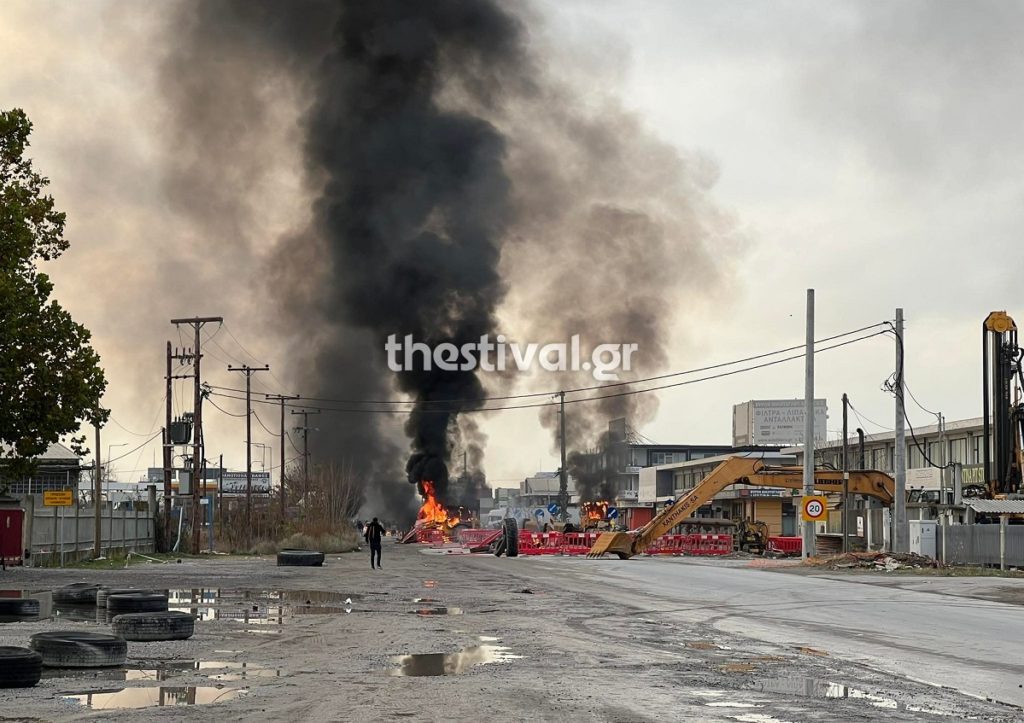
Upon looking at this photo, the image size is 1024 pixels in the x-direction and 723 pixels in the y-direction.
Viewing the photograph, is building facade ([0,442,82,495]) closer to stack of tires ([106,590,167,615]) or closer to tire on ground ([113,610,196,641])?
stack of tires ([106,590,167,615])

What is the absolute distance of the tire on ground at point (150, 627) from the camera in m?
15.2

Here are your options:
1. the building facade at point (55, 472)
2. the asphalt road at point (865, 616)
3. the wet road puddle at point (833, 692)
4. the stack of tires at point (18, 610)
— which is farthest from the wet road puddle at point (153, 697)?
the building facade at point (55, 472)

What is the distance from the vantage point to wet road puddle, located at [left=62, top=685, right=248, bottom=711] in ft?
33.1

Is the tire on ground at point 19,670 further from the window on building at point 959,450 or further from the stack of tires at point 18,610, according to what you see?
the window on building at point 959,450

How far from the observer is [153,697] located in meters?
10.5

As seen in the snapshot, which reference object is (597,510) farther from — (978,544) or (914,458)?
(978,544)

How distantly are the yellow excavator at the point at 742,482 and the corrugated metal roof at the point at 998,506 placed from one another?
5.74m

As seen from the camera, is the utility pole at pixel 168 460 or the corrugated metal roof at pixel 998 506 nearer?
the corrugated metal roof at pixel 998 506

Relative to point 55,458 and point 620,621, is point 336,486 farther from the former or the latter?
point 620,621

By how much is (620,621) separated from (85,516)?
30.1 meters

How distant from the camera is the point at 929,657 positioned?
14.7m


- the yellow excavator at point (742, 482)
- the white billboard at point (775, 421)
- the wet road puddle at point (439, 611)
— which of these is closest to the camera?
the wet road puddle at point (439, 611)

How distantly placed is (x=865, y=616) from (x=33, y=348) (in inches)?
864

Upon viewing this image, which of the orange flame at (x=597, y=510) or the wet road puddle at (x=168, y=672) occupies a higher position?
the wet road puddle at (x=168, y=672)
